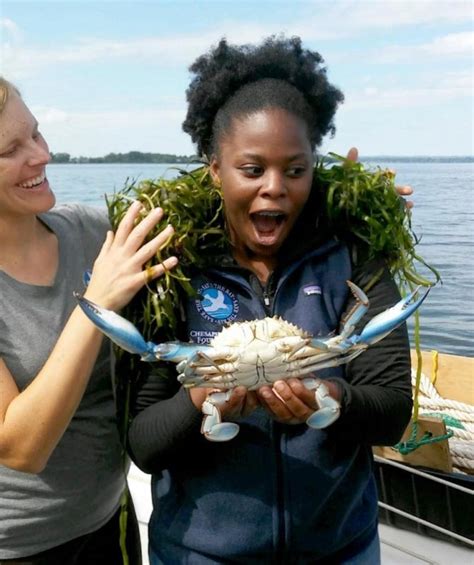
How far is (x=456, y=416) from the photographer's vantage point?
4.17 m

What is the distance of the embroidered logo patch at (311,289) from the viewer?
1.97 m

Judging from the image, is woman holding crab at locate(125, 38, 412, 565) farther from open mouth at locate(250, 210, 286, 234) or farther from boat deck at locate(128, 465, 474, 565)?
boat deck at locate(128, 465, 474, 565)

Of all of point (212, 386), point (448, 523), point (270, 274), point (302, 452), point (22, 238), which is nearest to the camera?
point (212, 386)

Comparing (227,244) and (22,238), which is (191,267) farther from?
(22,238)

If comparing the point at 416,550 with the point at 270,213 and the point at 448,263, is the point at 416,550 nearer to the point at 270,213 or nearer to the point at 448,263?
the point at 270,213

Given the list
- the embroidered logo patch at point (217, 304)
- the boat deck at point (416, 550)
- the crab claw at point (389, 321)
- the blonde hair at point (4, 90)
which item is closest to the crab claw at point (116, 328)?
the embroidered logo patch at point (217, 304)

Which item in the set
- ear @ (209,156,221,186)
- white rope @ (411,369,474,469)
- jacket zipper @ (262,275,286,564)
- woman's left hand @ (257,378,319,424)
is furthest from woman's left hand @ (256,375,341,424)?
white rope @ (411,369,474,469)

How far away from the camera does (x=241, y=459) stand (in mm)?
1889

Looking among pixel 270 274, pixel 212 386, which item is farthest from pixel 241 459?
pixel 270 274

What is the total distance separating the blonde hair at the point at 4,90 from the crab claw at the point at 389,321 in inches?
46.9

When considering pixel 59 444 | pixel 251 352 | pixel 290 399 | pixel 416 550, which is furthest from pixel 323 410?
pixel 416 550

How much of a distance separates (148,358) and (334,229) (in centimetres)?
67

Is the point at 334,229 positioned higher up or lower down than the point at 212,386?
higher up

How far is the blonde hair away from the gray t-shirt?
0.40 metres
